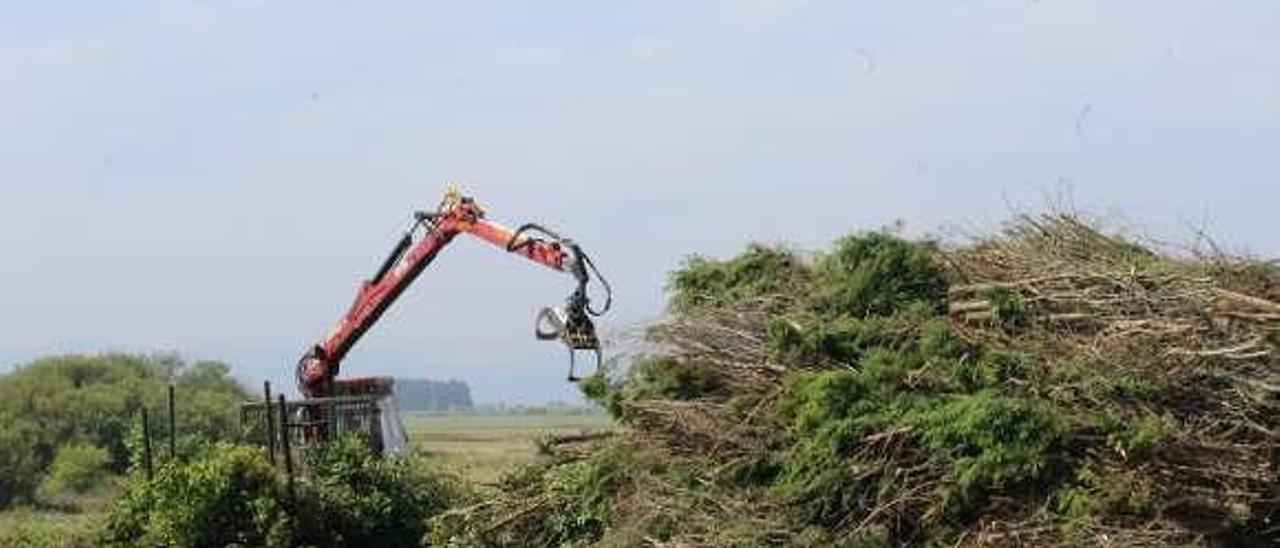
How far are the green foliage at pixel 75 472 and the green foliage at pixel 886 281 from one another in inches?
1013

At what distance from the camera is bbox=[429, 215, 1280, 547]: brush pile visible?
8.41 meters

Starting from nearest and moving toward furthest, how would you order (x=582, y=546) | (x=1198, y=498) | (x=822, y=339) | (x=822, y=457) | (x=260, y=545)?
(x=1198, y=498)
(x=822, y=457)
(x=822, y=339)
(x=582, y=546)
(x=260, y=545)

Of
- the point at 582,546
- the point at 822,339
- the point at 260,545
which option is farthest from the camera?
the point at 260,545

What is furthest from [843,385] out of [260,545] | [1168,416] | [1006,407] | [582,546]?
[260,545]

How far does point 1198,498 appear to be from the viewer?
27.3 feet

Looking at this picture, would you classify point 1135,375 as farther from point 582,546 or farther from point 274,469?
point 274,469

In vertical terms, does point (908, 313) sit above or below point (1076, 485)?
above

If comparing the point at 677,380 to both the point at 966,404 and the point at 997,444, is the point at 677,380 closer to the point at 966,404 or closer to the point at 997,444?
the point at 966,404

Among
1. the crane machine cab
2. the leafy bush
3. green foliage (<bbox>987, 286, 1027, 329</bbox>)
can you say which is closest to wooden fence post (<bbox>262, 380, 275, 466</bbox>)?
the crane machine cab

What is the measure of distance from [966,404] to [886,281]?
1.77 metres

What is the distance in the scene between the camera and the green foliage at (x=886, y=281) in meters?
10.3

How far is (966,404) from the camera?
28.5 feet

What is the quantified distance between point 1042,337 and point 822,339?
4.28 ft

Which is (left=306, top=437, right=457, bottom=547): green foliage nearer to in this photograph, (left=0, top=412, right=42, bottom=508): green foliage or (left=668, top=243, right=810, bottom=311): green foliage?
(left=668, top=243, right=810, bottom=311): green foliage
